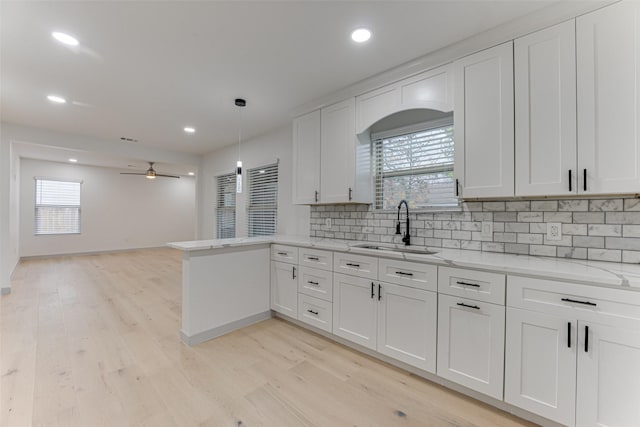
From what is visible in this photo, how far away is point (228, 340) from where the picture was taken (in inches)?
105

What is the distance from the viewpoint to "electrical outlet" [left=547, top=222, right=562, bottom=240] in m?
1.92

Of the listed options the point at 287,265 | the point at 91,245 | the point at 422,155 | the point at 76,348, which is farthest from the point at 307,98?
the point at 91,245

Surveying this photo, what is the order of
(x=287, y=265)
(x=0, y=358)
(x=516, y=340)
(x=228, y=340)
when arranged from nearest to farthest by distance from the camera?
(x=516, y=340) → (x=0, y=358) → (x=228, y=340) → (x=287, y=265)

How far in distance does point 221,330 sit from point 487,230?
2665 mm

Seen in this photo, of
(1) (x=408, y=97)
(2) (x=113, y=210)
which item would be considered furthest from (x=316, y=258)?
(2) (x=113, y=210)

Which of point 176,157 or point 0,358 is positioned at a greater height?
point 176,157

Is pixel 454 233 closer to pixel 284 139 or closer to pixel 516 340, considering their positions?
pixel 516 340

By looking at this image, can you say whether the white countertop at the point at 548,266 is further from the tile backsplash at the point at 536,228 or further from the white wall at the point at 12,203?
the white wall at the point at 12,203

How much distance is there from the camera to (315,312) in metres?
2.75

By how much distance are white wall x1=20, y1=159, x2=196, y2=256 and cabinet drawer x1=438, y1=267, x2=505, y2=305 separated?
916 cm

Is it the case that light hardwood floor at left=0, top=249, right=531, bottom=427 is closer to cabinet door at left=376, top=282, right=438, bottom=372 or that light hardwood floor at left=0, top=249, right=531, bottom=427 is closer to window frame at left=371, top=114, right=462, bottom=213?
cabinet door at left=376, top=282, right=438, bottom=372

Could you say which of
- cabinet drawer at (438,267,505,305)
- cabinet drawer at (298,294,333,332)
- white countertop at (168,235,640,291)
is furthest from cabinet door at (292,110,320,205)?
cabinet drawer at (438,267,505,305)

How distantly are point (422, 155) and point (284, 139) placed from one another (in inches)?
89.9

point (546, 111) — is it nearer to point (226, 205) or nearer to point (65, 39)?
point (65, 39)
